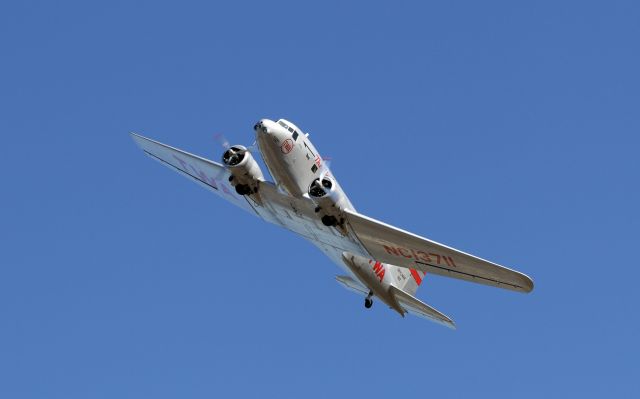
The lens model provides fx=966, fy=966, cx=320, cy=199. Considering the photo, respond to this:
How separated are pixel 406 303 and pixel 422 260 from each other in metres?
7.75

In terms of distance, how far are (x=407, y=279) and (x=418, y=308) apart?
12.6 feet

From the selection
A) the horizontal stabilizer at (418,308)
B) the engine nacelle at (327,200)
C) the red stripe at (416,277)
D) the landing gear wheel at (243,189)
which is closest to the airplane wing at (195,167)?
the landing gear wheel at (243,189)

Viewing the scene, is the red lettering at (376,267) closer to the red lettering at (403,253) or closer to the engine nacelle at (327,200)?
the red lettering at (403,253)

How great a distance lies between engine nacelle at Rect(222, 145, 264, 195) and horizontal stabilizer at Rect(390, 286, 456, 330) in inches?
382

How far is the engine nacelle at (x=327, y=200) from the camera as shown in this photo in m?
37.2

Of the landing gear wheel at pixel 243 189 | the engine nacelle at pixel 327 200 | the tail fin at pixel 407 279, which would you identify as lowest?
the landing gear wheel at pixel 243 189

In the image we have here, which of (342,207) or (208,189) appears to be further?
(208,189)

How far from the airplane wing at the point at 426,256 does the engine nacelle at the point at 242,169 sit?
4.62 metres

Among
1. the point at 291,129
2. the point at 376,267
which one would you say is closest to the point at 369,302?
the point at 376,267

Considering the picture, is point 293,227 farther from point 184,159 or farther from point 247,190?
point 184,159

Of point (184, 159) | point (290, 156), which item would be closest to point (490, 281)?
point (290, 156)

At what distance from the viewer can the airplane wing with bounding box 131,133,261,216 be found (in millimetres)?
43291

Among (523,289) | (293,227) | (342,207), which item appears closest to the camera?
(523,289)

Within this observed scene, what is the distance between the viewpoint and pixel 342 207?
123 feet
